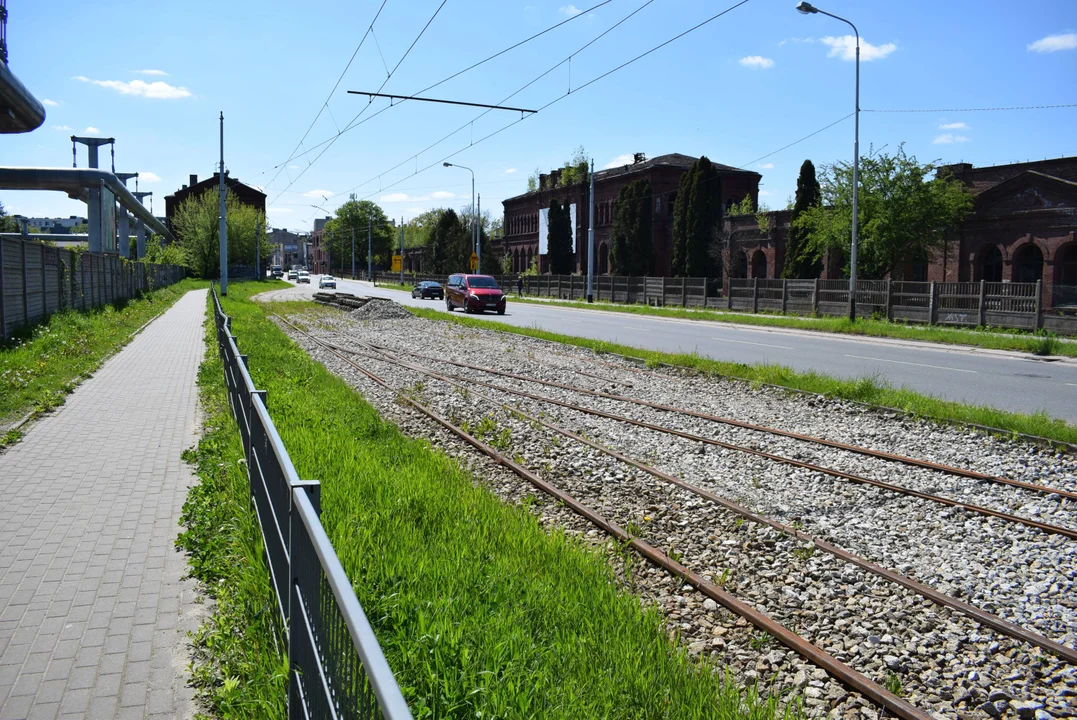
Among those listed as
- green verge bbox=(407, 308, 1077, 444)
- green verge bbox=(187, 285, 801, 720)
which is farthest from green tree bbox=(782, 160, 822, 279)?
green verge bbox=(187, 285, 801, 720)

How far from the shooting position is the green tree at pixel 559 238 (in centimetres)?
7212

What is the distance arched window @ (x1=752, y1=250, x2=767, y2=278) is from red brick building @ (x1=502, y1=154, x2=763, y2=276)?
9797mm

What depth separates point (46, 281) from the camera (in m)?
20.8

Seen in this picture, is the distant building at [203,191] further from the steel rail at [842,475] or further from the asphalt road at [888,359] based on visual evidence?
the steel rail at [842,475]

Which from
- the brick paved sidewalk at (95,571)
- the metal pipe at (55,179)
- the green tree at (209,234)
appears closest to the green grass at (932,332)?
the brick paved sidewalk at (95,571)

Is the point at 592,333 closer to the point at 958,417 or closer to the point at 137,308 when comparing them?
the point at 958,417

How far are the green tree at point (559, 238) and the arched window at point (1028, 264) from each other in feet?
140

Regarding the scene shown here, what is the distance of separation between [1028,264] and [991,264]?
5.17ft

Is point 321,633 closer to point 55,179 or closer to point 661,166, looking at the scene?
point 55,179

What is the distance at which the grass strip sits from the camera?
11.6 ft

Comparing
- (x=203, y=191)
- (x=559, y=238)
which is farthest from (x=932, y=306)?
(x=203, y=191)

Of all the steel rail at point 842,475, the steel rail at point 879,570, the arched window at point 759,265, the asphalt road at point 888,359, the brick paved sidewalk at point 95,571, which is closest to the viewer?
the brick paved sidewalk at point 95,571

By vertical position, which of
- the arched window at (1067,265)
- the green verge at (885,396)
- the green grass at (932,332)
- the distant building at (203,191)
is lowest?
the green verge at (885,396)

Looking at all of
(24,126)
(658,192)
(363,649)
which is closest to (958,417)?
(363,649)
